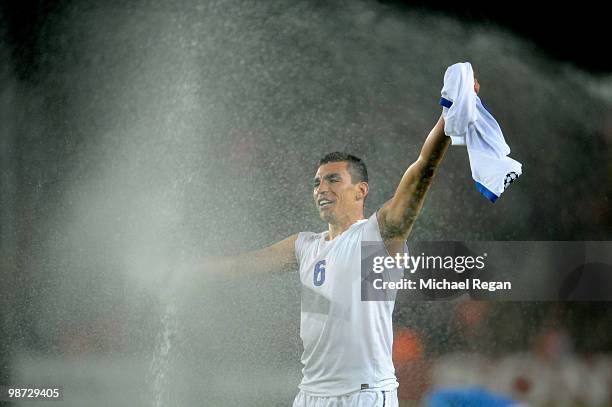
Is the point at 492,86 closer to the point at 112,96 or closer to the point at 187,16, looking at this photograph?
the point at 187,16

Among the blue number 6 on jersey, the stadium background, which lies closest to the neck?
the blue number 6 on jersey

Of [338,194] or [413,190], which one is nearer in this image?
[413,190]

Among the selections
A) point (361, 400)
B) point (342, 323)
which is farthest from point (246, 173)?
point (361, 400)

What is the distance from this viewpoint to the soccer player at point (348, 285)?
212cm

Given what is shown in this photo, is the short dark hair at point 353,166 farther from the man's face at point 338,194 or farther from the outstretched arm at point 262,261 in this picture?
the outstretched arm at point 262,261

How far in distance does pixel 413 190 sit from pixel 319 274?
1.57 feet

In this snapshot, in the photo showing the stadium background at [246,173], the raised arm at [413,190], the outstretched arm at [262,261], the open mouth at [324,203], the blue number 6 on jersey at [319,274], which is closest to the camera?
the raised arm at [413,190]

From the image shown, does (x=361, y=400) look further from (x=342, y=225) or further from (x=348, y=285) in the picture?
(x=342, y=225)

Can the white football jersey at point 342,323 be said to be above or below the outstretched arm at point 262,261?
below

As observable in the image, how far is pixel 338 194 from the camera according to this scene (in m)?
2.48

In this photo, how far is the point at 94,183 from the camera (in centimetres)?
333

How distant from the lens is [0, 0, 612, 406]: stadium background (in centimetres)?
304

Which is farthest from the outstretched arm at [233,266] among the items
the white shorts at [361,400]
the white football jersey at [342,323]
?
the white shorts at [361,400]

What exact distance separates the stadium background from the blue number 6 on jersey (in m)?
0.67
